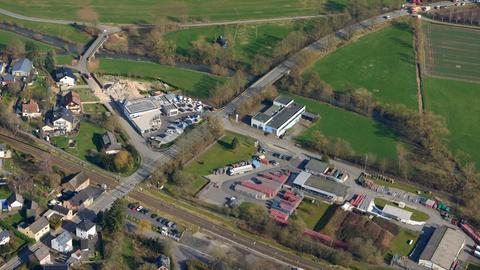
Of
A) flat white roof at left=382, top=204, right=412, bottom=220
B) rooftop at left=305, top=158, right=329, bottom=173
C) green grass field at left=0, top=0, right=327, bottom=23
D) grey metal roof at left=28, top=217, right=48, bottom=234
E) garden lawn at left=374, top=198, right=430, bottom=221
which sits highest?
green grass field at left=0, top=0, right=327, bottom=23

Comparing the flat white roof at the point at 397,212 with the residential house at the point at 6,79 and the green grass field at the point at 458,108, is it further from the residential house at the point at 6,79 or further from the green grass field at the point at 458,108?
the residential house at the point at 6,79

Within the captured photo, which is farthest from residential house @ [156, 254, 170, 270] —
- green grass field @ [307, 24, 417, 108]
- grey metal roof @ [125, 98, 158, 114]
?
green grass field @ [307, 24, 417, 108]

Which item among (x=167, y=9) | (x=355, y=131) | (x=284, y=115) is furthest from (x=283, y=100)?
(x=167, y=9)

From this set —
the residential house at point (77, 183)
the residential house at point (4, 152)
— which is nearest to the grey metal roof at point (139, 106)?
the residential house at point (77, 183)

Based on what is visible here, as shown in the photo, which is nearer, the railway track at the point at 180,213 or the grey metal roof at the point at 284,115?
the railway track at the point at 180,213

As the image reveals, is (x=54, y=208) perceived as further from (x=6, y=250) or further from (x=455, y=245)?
(x=455, y=245)

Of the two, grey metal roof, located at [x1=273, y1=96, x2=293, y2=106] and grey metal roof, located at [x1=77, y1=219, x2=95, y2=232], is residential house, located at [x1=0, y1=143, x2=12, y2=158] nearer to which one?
grey metal roof, located at [x1=77, y1=219, x2=95, y2=232]
